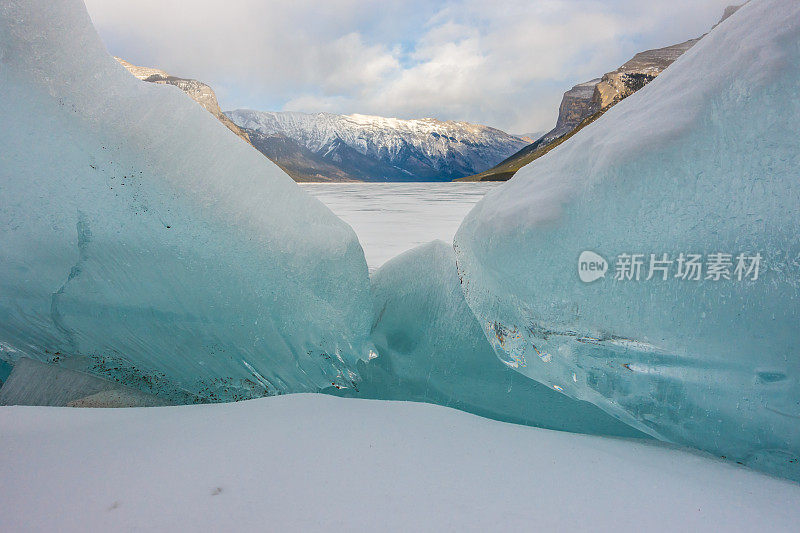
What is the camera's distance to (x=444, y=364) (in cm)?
182

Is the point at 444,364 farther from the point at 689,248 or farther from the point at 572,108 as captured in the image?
the point at 572,108

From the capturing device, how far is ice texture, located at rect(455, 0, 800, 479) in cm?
113

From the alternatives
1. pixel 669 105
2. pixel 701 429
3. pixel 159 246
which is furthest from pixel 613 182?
pixel 159 246

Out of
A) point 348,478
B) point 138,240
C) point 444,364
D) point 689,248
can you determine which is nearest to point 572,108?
point 444,364

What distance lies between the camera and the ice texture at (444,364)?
159cm

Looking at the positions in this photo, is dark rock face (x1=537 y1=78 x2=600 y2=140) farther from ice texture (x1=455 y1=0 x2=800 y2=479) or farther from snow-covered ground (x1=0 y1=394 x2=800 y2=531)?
snow-covered ground (x1=0 y1=394 x2=800 y2=531)

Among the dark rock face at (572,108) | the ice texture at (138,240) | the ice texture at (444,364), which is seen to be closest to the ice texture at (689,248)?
the ice texture at (444,364)

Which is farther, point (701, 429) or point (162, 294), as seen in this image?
point (162, 294)

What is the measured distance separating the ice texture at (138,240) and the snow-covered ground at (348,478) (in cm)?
31

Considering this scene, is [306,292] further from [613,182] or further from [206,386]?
[613,182]

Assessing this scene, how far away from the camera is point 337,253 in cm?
191

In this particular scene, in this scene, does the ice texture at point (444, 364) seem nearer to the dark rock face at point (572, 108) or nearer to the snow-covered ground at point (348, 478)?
the snow-covered ground at point (348, 478)

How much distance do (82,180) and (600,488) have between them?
80.7 inches

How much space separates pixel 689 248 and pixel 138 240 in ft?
6.37
